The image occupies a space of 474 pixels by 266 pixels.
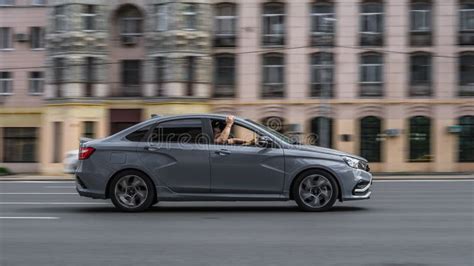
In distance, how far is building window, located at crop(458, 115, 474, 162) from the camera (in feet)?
130

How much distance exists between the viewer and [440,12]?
40.0 meters

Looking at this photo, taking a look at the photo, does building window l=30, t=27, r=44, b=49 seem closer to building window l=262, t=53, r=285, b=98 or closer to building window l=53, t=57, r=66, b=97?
building window l=53, t=57, r=66, b=97

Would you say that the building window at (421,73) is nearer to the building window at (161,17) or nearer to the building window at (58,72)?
the building window at (161,17)

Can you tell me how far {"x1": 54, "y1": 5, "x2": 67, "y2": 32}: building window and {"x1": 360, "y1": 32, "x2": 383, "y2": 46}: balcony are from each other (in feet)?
53.4

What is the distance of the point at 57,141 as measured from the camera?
4247cm

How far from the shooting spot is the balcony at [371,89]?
133ft

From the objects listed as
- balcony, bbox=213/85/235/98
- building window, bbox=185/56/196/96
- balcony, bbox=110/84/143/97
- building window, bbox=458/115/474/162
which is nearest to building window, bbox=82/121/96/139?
balcony, bbox=110/84/143/97

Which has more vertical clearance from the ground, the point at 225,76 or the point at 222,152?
the point at 225,76

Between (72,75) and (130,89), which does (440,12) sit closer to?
(130,89)

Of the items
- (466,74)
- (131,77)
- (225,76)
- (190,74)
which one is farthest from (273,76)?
(466,74)

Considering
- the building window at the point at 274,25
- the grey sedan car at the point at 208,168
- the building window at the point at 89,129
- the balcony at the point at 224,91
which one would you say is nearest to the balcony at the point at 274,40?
the building window at the point at 274,25

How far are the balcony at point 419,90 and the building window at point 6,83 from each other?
23617 millimetres

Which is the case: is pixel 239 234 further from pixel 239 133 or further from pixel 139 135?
pixel 139 135

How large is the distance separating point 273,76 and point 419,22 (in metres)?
8.30
